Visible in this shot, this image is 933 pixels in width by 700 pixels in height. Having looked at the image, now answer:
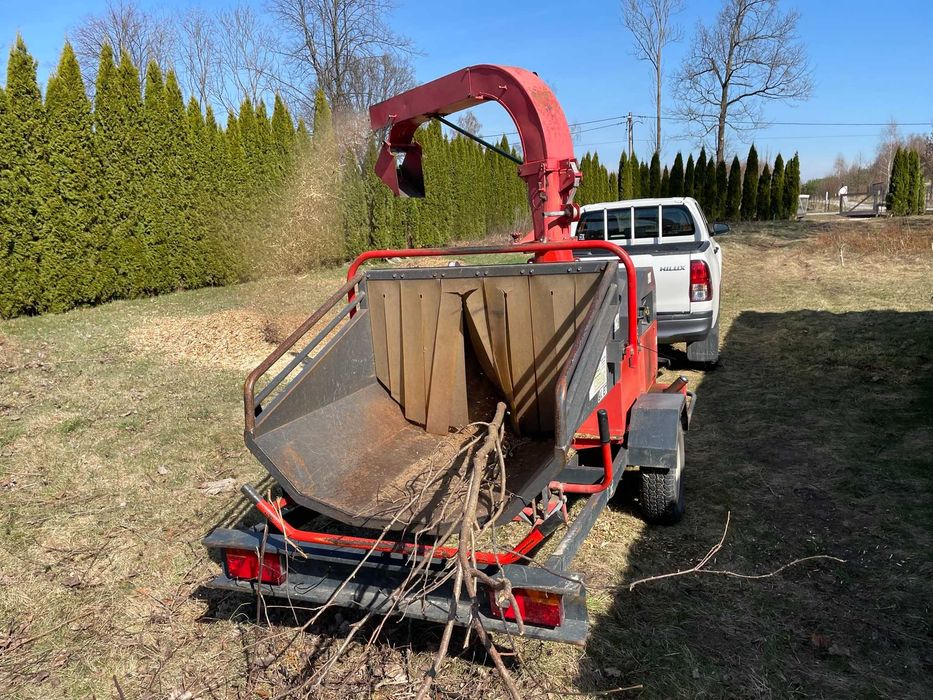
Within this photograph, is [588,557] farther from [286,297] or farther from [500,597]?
[286,297]

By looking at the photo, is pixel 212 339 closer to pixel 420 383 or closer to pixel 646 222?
pixel 646 222

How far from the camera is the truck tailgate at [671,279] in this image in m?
6.93

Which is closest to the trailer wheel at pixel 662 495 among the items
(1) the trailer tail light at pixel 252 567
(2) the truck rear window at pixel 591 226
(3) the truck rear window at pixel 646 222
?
(1) the trailer tail light at pixel 252 567

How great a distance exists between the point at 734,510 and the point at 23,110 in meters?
12.0

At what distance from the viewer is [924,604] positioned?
3252 millimetres

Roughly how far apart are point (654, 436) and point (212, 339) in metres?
7.29

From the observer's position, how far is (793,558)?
148 inches

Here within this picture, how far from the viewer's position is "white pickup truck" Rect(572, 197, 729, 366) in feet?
22.8

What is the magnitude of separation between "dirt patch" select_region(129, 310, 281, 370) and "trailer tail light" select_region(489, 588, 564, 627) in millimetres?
6364

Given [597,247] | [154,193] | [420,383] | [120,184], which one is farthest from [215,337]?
[597,247]

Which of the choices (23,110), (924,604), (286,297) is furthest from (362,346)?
(23,110)

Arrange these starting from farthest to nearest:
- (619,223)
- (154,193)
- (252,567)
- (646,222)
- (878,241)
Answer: (878,241)
(154,193)
(619,223)
(646,222)
(252,567)

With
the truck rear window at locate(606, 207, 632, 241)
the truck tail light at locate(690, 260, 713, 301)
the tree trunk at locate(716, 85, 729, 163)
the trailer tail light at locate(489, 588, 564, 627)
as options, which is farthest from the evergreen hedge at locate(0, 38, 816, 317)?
the tree trunk at locate(716, 85, 729, 163)

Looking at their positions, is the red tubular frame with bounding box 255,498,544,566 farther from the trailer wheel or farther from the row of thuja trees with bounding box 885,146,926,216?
the row of thuja trees with bounding box 885,146,926,216
